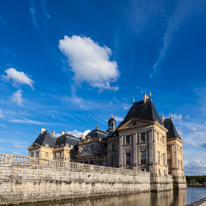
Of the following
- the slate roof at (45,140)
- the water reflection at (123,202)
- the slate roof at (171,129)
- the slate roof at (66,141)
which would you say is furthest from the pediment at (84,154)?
the water reflection at (123,202)

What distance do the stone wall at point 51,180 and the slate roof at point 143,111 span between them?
16.8m

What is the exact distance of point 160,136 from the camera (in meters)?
46.6

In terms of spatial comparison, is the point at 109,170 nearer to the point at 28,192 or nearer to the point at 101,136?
the point at 28,192

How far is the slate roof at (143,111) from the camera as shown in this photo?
150 ft

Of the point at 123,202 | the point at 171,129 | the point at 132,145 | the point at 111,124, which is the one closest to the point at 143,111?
the point at 132,145

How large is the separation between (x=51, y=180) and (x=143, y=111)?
29.6 meters

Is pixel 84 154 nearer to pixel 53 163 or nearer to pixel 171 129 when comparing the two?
pixel 171 129

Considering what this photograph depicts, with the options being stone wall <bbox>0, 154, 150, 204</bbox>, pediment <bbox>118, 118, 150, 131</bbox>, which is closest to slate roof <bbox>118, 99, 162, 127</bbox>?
pediment <bbox>118, 118, 150, 131</bbox>

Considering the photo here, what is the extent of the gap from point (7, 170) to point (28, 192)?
275cm

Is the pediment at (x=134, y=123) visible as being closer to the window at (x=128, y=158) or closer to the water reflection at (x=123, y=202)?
the window at (x=128, y=158)

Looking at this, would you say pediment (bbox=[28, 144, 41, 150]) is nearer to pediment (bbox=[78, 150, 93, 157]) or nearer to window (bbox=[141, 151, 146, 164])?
pediment (bbox=[78, 150, 93, 157])

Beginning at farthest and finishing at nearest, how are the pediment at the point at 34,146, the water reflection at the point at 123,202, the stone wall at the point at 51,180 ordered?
1. the pediment at the point at 34,146
2. the water reflection at the point at 123,202
3. the stone wall at the point at 51,180

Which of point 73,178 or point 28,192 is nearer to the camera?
point 28,192

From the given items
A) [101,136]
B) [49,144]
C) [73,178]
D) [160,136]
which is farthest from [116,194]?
[49,144]
